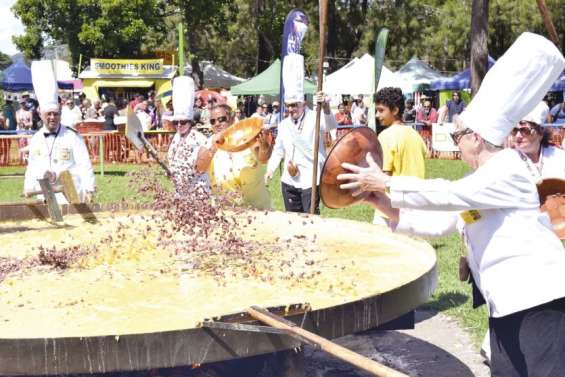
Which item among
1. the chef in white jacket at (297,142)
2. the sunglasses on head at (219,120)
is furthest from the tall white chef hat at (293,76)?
the sunglasses on head at (219,120)

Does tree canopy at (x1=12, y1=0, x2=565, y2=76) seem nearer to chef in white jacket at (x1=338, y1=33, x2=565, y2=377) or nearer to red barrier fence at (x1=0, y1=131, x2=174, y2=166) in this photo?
red barrier fence at (x1=0, y1=131, x2=174, y2=166)

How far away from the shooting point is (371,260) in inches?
163

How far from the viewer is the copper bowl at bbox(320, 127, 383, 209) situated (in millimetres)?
3430

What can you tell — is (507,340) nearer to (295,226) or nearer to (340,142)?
(340,142)

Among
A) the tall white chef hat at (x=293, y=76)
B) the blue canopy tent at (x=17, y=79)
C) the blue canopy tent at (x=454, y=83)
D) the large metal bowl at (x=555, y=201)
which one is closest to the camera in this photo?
the large metal bowl at (x=555, y=201)

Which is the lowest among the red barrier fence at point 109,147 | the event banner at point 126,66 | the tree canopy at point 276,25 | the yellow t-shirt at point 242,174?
the red barrier fence at point 109,147

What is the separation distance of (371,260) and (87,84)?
33.7 meters

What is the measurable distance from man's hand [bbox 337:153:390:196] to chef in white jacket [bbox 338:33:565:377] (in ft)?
0.19

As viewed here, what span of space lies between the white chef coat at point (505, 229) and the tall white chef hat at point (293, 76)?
15.0ft

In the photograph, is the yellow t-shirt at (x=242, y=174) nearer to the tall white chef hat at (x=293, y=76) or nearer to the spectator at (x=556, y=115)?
the tall white chef hat at (x=293, y=76)

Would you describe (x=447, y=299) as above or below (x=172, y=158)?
below

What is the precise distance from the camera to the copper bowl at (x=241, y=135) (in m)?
6.04

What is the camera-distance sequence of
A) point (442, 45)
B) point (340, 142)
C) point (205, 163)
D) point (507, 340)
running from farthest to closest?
point (442, 45)
point (205, 163)
point (340, 142)
point (507, 340)

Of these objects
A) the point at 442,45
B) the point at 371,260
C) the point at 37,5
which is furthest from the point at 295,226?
the point at 442,45
